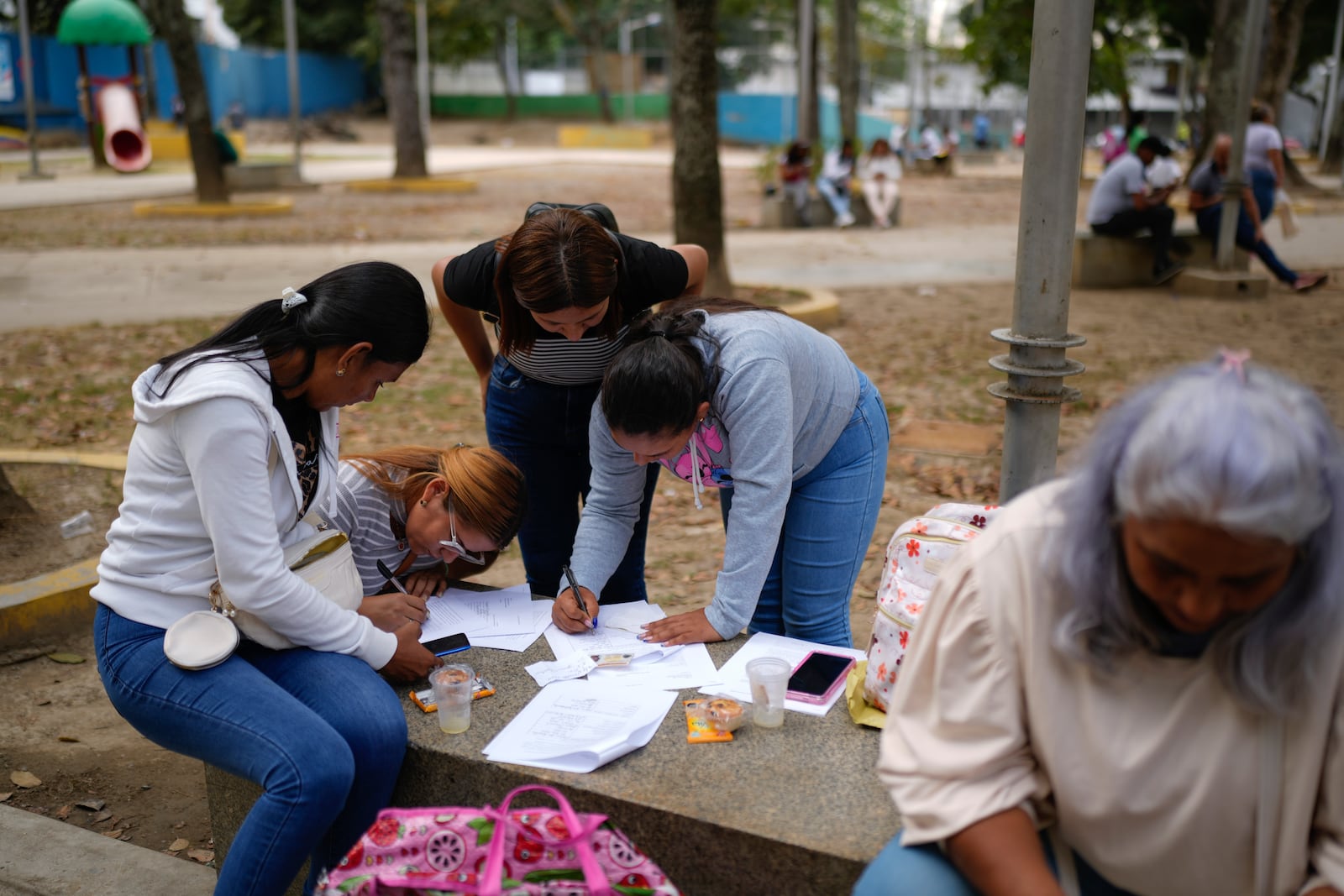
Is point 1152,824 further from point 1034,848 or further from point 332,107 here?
point 332,107

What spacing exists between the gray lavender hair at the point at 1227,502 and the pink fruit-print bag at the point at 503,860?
0.79 meters

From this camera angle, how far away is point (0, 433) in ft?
20.8

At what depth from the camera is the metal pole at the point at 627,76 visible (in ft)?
157

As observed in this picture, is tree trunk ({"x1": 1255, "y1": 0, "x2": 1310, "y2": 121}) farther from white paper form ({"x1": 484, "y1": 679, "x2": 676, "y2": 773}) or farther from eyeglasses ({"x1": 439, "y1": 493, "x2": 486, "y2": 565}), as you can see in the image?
white paper form ({"x1": 484, "y1": 679, "x2": 676, "y2": 773})

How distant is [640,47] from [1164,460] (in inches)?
2554

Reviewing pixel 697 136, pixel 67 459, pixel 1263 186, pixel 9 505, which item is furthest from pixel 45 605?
pixel 1263 186

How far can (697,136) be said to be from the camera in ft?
28.3

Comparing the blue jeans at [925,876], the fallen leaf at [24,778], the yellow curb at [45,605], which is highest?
the blue jeans at [925,876]

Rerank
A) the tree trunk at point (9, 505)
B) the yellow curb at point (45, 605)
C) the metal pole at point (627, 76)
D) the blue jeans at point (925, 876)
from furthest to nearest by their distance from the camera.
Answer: the metal pole at point (627, 76), the tree trunk at point (9, 505), the yellow curb at point (45, 605), the blue jeans at point (925, 876)

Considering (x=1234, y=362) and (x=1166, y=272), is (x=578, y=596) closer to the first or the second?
(x=1234, y=362)

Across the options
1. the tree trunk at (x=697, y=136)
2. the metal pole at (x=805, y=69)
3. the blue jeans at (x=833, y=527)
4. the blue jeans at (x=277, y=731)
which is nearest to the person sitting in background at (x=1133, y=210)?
the tree trunk at (x=697, y=136)

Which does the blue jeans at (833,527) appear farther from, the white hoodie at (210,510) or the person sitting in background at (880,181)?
the person sitting in background at (880,181)

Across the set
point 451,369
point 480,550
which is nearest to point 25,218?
point 451,369

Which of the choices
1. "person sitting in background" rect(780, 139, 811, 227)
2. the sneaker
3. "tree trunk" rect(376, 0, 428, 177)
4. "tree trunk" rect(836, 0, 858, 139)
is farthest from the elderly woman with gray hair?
"tree trunk" rect(836, 0, 858, 139)
